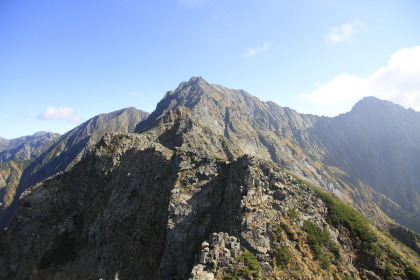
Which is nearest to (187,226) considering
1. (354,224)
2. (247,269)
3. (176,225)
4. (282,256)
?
(176,225)

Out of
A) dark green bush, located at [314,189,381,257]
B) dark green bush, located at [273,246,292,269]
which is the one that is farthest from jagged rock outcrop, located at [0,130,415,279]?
dark green bush, located at [314,189,381,257]

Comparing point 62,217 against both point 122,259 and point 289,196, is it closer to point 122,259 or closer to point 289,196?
point 122,259

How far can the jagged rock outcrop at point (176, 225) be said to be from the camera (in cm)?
2102

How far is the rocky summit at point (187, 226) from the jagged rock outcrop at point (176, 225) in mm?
133

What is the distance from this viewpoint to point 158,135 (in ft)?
264

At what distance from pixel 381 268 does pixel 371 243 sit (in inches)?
112

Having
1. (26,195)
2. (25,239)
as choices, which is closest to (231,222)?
(25,239)

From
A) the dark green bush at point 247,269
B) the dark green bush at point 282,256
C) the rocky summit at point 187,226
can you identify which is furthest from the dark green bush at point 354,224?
the dark green bush at point 247,269

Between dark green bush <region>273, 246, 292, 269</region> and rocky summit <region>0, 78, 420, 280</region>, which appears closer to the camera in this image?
dark green bush <region>273, 246, 292, 269</region>

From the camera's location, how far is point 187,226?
85.6 ft

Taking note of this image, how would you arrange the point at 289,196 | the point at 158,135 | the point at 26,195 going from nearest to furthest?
the point at 289,196 < the point at 26,195 < the point at 158,135

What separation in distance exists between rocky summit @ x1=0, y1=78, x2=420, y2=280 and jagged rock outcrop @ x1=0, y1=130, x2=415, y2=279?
0.13 m

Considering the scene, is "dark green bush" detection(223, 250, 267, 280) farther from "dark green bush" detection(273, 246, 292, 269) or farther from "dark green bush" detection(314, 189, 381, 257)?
"dark green bush" detection(314, 189, 381, 257)

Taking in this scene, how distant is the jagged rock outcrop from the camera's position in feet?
68.9
